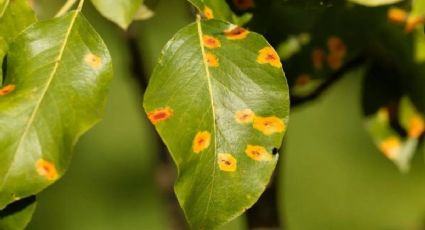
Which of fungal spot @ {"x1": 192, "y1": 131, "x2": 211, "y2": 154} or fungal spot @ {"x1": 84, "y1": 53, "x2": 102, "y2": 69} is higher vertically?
fungal spot @ {"x1": 84, "y1": 53, "x2": 102, "y2": 69}

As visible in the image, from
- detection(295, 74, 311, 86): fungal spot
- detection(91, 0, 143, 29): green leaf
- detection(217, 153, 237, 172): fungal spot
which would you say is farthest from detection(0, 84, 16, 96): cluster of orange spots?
detection(295, 74, 311, 86): fungal spot

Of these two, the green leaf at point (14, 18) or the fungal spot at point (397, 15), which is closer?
the green leaf at point (14, 18)

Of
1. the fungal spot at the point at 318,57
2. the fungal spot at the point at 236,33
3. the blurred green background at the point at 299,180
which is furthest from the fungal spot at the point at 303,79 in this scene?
the blurred green background at the point at 299,180

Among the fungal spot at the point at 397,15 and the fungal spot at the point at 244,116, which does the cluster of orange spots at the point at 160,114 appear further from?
the fungal spot at the point at 397,15

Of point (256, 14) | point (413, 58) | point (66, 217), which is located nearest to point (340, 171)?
point (66, 217)

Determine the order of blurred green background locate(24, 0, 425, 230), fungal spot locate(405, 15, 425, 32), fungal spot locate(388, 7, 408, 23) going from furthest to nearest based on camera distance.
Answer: blurred green background locate(24, 0, 425, 230), fungal spot locate(388, 7, 408, 23), fungal spot locate(405, 15, 425, 32)

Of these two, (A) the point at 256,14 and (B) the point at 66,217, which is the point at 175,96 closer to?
(A) the point at 256,14

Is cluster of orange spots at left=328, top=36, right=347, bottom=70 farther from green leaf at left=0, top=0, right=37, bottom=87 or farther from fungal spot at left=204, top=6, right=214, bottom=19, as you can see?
green leaf at left=0, top=0, right=37, bottom=87
